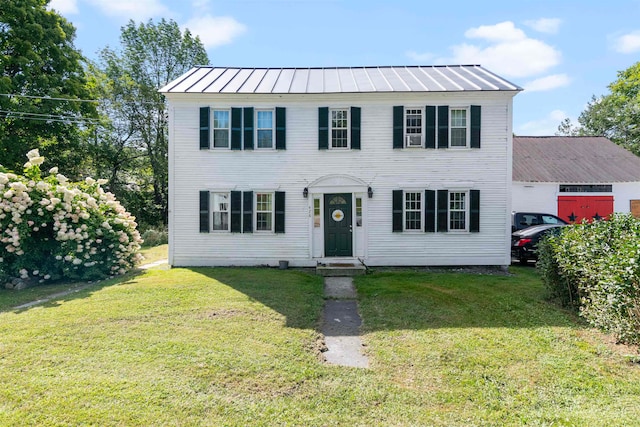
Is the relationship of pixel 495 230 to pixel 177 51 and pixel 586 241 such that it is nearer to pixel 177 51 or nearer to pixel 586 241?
pixel 586 241

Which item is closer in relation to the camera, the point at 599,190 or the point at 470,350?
the point at 470,350

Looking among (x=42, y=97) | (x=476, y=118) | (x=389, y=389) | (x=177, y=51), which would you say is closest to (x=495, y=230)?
(x=476, y=118)

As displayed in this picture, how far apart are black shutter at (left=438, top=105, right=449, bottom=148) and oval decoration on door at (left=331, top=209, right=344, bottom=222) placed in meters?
3.92

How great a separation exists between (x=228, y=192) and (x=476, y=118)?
8491 mm

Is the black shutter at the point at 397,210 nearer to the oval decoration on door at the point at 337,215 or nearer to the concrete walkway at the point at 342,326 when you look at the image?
the oval decoration on door at the point at 337,215

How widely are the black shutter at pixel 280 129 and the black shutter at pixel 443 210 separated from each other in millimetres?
5400

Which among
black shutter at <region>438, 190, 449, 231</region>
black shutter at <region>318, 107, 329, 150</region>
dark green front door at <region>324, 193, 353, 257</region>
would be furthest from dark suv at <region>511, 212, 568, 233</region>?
black shutter at <region>318, 107, 329, 150</region>

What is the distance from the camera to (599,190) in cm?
1705

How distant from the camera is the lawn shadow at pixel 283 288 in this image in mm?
6523

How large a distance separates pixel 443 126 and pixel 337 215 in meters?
4.54

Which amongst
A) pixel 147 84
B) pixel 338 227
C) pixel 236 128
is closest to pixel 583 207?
pixel 338 227

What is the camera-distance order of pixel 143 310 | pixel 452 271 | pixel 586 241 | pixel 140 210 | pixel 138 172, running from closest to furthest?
1. pixel 586 241
2. pixel 143 310
3. pixel 452 271
4. pixel 140 210
5. pixel 138 172

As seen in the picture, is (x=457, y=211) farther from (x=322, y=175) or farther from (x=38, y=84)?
(x=38, y=84)

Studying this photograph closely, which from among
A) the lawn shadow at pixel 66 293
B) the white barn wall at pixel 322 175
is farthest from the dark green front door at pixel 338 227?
the lawn shadow at pixel 66 293
